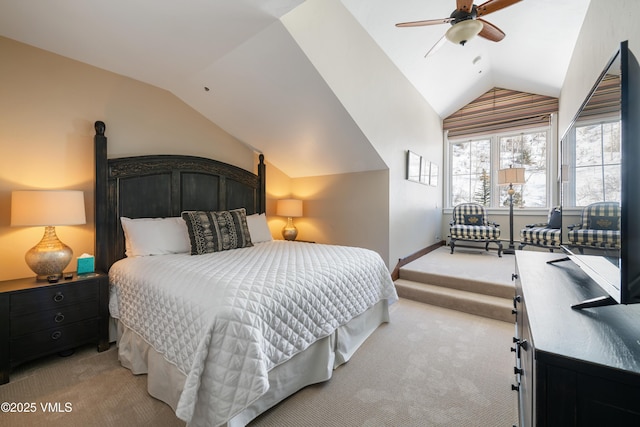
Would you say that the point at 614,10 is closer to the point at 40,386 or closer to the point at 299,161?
the point at 299,161

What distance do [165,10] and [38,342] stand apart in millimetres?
2544

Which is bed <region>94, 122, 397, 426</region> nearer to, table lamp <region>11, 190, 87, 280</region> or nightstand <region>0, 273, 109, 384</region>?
nightstand <region>0, 273, 109, 384</region>

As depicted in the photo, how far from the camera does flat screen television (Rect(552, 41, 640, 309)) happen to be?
831 mm

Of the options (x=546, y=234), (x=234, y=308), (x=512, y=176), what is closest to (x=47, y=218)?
(x=234, y=308)

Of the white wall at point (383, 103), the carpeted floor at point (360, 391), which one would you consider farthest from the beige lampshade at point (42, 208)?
the white wall at point (383, 103)

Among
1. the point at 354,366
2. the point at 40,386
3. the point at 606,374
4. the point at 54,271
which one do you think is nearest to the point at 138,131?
the point at 54,271

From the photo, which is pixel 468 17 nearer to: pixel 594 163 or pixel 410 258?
pixel 594 163

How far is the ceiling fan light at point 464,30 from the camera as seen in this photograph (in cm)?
212

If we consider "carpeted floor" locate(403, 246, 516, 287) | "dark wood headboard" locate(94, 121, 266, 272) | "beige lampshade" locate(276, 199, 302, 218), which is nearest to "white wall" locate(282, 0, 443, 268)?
"carpeted floor" locate(403, 246, 516, 287)

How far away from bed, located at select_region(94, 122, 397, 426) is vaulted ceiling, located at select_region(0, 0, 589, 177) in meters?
0.74

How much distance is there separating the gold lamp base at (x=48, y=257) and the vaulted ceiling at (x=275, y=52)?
1614mm

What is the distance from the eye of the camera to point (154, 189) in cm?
289

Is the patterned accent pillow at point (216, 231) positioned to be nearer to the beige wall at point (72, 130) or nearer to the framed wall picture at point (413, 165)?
the beige wall at point (72, 130)

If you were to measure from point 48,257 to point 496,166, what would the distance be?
639 cm
